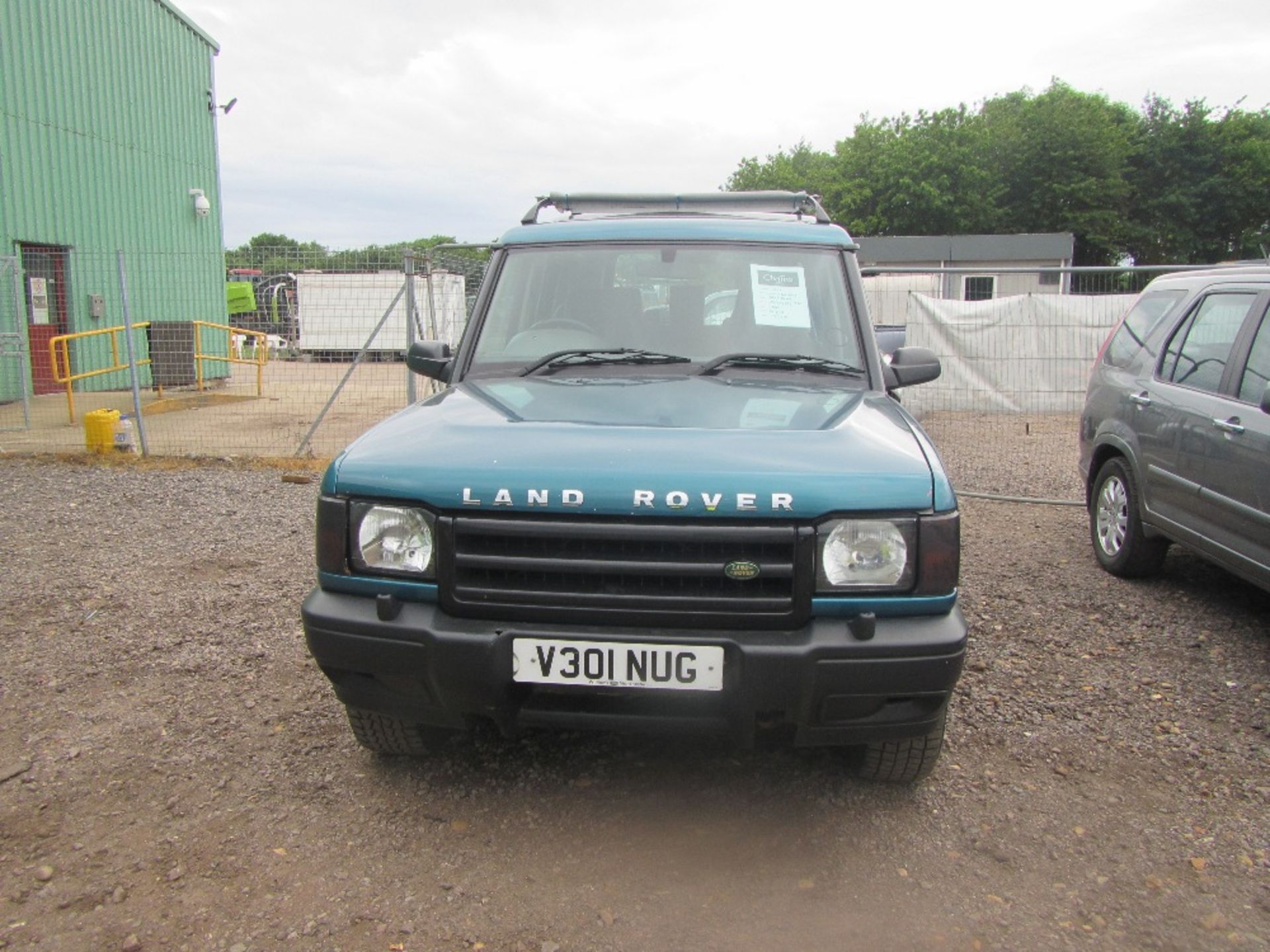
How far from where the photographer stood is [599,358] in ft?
12.4

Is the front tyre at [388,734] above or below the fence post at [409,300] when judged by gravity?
below

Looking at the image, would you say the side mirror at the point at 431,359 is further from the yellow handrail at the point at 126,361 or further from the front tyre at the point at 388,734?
the yellow handrail at the point at 126,361

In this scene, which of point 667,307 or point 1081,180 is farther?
point 1081,180

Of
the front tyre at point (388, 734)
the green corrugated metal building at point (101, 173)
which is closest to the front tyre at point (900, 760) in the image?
the front tyre at point (388, 734)

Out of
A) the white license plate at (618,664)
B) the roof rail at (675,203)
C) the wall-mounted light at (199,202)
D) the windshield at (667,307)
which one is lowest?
the white license plate at (618,664)

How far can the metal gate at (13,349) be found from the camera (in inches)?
446

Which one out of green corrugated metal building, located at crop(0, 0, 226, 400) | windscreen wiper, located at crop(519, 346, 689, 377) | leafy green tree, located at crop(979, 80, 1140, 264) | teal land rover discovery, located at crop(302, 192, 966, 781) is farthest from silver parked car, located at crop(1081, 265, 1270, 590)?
leafy green tree, located at crop(979, 80, 1140, 264)

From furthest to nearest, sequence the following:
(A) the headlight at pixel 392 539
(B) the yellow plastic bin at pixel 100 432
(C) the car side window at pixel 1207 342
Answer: (B) the yellow plastic bin at pixel 100 432 < (C) the car side window at pixel 1207 342 < (A) the headlight at pixel 392 539

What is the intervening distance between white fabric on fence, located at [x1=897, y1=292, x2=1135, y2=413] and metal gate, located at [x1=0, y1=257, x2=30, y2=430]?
10.4 m

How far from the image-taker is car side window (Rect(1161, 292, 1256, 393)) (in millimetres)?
4980

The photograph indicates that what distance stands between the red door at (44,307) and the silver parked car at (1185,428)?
14287 mm

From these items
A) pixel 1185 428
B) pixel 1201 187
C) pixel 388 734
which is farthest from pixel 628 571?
pixel 1201 187

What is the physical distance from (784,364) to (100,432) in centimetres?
886

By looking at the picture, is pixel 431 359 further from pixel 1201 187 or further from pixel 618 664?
pixel 1201 187
